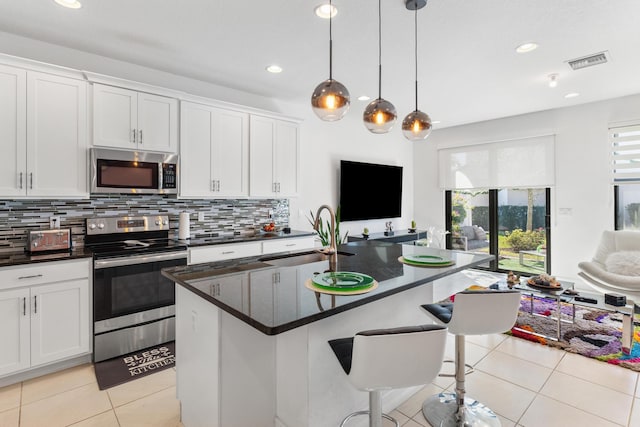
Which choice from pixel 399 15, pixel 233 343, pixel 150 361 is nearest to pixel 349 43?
pixel 399 15

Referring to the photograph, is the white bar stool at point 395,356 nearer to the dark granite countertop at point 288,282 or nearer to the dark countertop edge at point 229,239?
the dark granite countertop at point 288,282

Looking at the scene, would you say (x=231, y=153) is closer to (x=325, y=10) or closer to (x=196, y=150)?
(x=196, y=150)

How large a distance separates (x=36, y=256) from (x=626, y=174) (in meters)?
6.82

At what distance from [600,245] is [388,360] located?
15.0ft

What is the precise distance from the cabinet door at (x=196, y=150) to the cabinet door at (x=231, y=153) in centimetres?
8

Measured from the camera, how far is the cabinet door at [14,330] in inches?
93.1

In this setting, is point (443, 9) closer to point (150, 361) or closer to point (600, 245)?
point (150, 361)

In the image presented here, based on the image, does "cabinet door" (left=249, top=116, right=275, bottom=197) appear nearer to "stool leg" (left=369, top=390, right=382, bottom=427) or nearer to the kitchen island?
the kitchen island

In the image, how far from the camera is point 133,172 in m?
3.19

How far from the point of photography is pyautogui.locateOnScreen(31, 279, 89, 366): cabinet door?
2488mm

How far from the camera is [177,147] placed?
342 centimetres

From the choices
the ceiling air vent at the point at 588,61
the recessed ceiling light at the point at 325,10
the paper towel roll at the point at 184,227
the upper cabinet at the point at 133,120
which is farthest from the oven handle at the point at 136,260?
the ceiling air vent at the point at 588,61

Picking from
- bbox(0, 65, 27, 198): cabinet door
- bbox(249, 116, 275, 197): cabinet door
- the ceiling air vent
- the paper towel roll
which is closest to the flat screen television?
bbox(249, 116, 275, 197): cabinet door

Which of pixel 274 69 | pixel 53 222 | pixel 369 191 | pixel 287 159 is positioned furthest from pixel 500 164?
pixel 53 222
